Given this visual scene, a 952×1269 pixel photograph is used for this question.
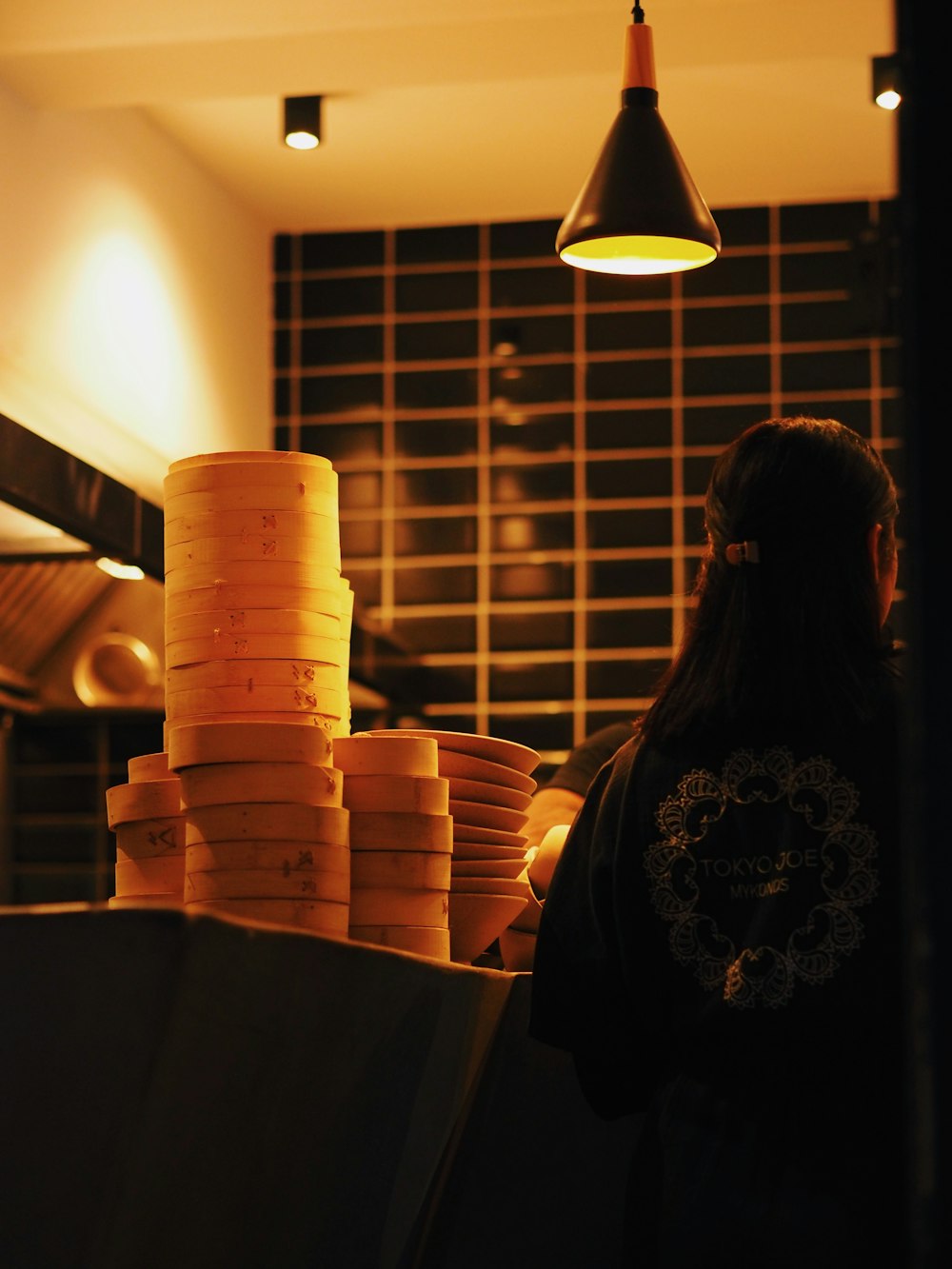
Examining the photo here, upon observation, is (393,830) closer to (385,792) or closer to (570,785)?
(385,792)

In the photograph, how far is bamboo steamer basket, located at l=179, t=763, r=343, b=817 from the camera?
1.81 metres

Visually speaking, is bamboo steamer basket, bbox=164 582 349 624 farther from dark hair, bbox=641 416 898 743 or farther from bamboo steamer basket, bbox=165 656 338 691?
dark hair, bbox=641 416 898 743

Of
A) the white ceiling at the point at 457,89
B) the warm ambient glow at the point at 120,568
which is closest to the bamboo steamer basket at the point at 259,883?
the warm ambient glow at the point at 120,568

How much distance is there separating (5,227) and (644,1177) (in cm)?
280

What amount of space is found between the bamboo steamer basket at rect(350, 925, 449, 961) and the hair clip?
1.79 ft

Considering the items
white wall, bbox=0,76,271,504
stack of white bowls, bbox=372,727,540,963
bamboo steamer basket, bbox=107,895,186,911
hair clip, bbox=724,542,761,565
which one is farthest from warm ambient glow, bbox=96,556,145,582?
hair clip, bbox=724,542,761,565

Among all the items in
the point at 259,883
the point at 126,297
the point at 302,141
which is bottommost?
the point at 259,883

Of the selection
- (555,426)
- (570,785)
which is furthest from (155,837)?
(555,426)

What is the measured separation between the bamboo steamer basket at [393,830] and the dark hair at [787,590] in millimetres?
350

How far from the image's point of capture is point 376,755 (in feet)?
6.39

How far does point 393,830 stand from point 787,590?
516 mm

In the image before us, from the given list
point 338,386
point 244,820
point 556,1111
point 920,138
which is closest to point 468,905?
point 556,1111

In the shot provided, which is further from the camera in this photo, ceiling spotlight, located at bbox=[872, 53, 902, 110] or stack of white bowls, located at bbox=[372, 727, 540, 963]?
ceiling spotlight, located at bbox=[872, 53, 902, 110]

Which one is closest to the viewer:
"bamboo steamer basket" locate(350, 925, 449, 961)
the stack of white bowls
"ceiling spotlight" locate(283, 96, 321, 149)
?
"bamboo steamer basket" locate(350, 925, 449, 961)
